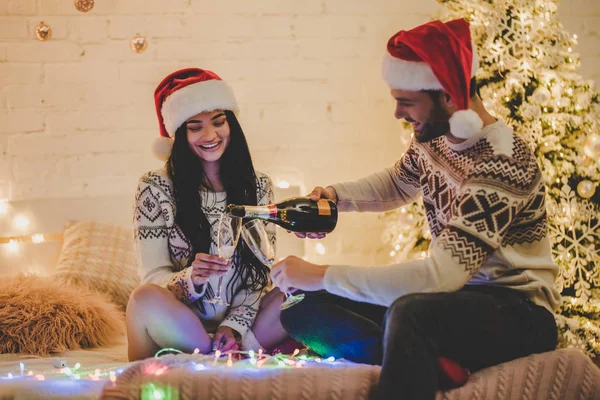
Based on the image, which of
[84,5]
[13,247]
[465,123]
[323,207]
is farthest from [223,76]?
[465,123]

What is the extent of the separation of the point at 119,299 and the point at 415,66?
1403 mm

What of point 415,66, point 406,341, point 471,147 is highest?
point 415,66

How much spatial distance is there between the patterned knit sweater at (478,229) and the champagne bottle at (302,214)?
25cm

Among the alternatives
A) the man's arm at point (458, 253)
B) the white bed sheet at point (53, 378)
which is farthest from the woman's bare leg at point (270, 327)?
the man's arm at point (458, 253)

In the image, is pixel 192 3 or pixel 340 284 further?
pixel 192 3

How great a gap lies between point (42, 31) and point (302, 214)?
1.60 m

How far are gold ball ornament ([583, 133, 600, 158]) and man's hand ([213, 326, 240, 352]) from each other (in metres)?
1.44

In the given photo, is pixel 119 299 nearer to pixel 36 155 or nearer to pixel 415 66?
pixel 36 155

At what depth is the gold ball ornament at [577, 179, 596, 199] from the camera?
245 centimetres

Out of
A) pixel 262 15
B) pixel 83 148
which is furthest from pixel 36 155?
pixel 262 15

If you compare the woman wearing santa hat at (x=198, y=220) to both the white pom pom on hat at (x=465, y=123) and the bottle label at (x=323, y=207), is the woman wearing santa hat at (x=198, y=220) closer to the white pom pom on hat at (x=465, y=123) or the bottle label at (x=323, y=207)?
the bottle label at (x=323, y=207)

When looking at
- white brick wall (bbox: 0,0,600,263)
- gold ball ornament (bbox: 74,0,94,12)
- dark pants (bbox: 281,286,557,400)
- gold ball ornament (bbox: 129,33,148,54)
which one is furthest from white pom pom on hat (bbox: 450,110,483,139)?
gold ball ornament (bbox: 74,0,94,12)

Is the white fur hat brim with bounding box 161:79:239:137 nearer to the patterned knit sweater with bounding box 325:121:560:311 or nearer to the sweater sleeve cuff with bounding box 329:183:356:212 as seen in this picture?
the sweater sleeve cuff with bounding box 329:183:356:212

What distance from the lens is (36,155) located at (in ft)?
9.38
